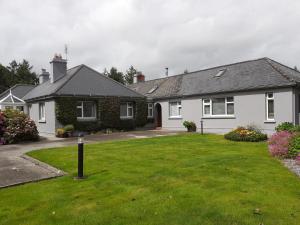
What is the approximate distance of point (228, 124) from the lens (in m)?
22.3

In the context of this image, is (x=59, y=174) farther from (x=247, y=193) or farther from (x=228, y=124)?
(x=228, y=124)

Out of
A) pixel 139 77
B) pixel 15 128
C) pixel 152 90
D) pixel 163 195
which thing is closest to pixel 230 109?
pixel 152 90

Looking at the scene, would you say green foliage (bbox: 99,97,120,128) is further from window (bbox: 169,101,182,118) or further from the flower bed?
the flower bed

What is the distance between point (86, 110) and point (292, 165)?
18.6m

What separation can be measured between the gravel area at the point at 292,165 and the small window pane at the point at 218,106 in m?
12.6

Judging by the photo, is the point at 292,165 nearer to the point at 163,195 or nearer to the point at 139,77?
the point at 163,195

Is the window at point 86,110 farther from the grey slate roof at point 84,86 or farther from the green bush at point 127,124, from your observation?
the green bush at point 127,124

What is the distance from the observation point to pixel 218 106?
2312cm

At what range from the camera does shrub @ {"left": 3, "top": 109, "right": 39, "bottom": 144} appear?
749 inches

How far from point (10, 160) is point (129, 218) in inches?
327

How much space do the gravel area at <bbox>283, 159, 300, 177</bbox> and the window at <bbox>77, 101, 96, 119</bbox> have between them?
58.3 ft

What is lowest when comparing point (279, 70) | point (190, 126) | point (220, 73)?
point (190, 126)

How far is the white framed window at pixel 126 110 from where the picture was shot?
27.6 meters

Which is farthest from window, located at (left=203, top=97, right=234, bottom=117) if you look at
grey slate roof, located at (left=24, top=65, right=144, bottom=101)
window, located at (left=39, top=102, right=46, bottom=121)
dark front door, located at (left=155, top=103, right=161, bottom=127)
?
window, located at (left=39, top=102, right=46, bottom=121)
